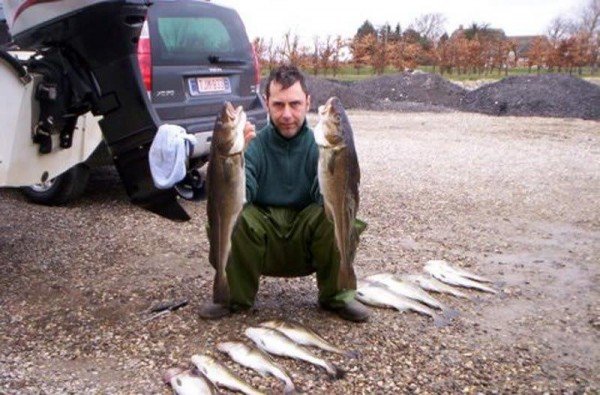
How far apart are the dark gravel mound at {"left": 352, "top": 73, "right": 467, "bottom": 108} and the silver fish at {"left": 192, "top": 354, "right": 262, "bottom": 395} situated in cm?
2060

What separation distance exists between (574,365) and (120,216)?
14.8 feet

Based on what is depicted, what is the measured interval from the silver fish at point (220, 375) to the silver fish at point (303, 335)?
487 millimetres

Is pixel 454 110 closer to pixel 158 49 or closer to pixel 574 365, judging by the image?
pixel 158 49

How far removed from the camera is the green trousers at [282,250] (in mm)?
3877

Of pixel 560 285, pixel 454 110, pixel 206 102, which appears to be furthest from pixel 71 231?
pixel 454 110

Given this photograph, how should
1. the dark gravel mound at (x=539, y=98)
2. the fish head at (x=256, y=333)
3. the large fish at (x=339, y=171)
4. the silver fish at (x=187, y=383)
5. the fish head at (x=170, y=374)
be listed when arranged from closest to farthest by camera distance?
the silver fish at (x=187, y=383)
the fish head at (x=170, y=374)
the large fish at (x=339, y=171)
the fish head at (x=256, y=333)
the dark gravel mound at (x=539, y=98)

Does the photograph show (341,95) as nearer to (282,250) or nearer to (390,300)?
(390,300)

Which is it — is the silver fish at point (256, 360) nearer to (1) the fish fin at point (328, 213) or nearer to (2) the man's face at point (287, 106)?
(1) the fish fin at point (328, 213)

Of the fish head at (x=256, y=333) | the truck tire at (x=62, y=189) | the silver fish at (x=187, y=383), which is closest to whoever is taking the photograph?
the silver fish at (x=187, y=383)

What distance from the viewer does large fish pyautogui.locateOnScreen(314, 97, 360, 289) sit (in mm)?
3432

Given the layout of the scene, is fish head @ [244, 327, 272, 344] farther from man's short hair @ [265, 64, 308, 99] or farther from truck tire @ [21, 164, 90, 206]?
truck tire @ [21, 164, 90, 206]

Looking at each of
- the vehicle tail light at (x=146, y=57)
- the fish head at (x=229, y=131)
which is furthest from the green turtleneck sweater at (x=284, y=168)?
the vehicle tail light at (x=146, y=57)

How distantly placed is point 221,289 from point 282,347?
529 mm

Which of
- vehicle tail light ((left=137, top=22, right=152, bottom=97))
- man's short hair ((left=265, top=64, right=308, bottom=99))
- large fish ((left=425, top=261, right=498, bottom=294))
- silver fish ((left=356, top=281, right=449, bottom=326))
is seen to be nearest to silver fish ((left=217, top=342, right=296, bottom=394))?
silver fish ((left=356, top=281, right=449, bottom=326))
